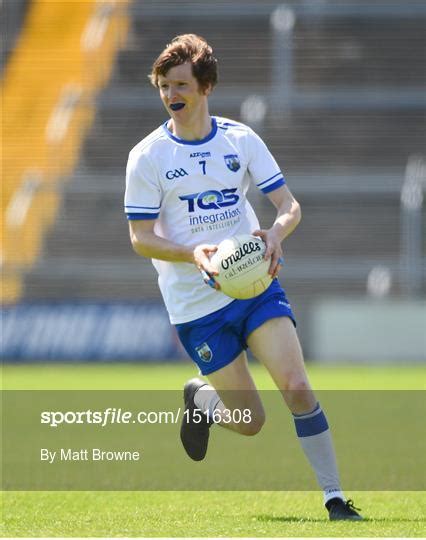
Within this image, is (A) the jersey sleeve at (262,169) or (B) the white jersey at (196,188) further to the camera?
(A) the jersey sleeve at (262,169)

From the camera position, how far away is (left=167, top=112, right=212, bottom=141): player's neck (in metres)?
6.20

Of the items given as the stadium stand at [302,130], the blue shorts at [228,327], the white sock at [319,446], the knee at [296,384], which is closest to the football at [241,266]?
the blue shorts at [228,327]

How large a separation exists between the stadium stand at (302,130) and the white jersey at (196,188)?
46.5 feet

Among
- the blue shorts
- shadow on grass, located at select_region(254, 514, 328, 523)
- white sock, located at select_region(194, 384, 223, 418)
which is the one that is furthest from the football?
white sock, located at select_region(194, 384, 223, 418)

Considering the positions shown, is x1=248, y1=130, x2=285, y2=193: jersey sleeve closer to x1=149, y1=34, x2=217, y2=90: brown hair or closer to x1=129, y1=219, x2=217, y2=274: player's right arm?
x1=149, y1=34, x2=217, y2=90: brown hair

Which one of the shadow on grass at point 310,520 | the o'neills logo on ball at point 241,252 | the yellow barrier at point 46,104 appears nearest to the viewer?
the shadow on grass at point 310,520

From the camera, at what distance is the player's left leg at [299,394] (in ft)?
19.2

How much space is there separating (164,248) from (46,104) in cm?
1931

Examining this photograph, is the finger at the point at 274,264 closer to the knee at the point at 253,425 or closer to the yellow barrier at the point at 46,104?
the knee at the point at 253,425

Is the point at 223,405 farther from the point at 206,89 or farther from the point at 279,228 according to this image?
the point at 206,89

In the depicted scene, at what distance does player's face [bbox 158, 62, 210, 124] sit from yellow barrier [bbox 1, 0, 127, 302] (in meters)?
15.4

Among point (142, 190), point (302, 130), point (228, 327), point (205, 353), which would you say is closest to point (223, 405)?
point (205, 353)

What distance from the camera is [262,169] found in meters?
6.26

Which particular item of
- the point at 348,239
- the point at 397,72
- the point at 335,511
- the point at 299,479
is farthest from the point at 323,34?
the point at 335,511
